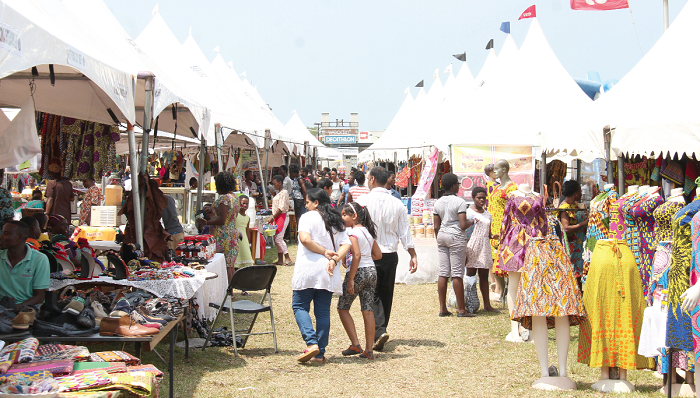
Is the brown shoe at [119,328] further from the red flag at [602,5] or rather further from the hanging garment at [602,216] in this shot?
the red flag at [602,5]

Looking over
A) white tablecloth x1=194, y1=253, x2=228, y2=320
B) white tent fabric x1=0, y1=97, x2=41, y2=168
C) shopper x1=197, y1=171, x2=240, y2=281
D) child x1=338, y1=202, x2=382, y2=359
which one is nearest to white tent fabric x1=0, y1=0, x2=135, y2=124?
white tent fabric x1=0, y1=97, x2=41, y2=168

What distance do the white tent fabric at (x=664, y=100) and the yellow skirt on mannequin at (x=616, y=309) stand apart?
175 centimetres

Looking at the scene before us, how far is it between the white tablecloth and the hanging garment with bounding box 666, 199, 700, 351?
4.71m

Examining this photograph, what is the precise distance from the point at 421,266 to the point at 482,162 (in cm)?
225

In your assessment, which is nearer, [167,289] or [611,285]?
[611,285]

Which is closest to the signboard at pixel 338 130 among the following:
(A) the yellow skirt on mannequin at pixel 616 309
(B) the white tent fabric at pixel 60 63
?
(B) the white tent fabric at pixel 60 63

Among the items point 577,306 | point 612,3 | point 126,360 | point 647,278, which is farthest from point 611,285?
point 612,3

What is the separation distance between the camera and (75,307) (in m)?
4.55

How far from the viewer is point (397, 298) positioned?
30.2 feet

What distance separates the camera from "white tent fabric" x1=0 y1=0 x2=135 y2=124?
349cm

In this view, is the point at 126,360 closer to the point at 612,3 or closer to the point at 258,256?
the point at 258,256

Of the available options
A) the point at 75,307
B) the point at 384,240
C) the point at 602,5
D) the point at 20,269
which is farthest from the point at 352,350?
the point at 602,5

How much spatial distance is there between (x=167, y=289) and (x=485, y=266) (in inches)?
163

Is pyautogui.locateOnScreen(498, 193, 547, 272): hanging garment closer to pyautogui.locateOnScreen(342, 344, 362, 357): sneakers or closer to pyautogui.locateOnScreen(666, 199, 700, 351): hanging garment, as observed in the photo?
pyautogui.locateOnScreen(666, 199, 700, 351): hanging garment
